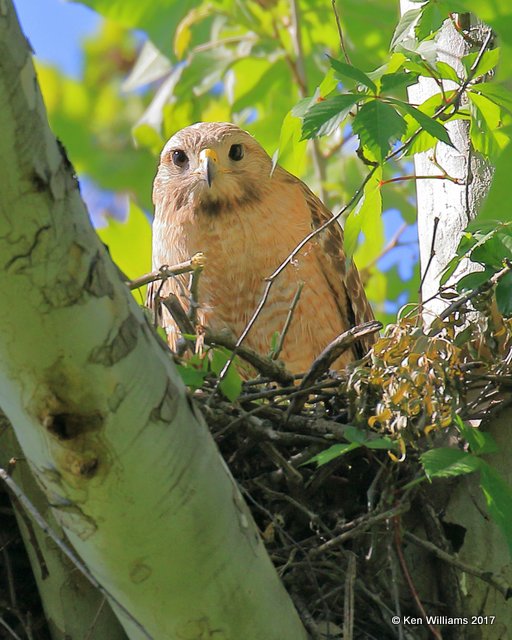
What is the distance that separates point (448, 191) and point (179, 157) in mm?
1728

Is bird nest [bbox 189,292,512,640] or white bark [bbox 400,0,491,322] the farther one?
white bark [bbox 400,0,491,322]

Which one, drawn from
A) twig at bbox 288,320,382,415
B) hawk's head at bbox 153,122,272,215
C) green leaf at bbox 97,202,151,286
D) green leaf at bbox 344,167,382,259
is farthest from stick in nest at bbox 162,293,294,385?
hawk's head at bbox 153,122,272,215

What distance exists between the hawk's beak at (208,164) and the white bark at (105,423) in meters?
2.68

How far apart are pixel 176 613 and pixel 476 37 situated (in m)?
2.38

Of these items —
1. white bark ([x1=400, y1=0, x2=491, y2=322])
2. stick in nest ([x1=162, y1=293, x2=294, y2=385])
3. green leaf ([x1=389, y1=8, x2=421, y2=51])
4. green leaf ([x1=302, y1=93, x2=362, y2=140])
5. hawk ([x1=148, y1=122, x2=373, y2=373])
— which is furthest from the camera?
hawk ([x1=148, y1=122, x2=373, y2=373])

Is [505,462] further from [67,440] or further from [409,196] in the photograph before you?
[409,196]

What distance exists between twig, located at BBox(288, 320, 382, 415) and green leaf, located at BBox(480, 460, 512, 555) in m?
0.60

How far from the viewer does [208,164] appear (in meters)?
5.11

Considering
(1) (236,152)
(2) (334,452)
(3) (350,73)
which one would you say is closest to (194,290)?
(2) (334,452)

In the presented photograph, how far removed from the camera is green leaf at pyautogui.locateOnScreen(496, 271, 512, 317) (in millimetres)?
3078

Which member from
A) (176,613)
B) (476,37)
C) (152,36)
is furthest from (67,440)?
(152,36)

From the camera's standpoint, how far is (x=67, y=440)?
2346 millimetres

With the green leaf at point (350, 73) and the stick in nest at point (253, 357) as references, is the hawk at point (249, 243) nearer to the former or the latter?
the stick in nest at point (253, 357)

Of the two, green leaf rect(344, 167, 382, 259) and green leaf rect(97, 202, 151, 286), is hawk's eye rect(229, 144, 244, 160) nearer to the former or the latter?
green leaf rect(97, 202, 151, 286)
